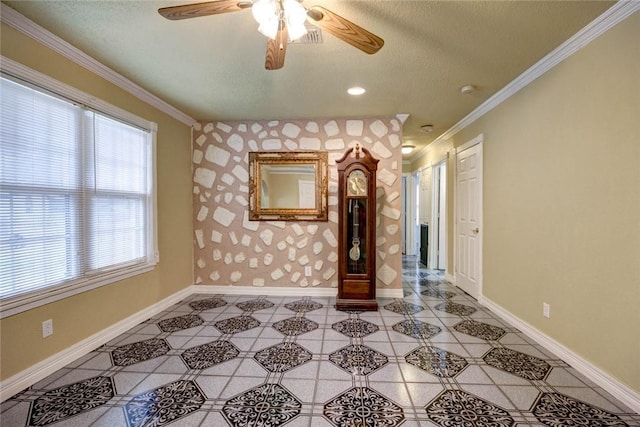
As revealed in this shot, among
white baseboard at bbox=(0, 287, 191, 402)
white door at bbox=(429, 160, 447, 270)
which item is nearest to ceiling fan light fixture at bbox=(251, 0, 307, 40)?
white baseboard at bbox=(0, 287, 191, 402)

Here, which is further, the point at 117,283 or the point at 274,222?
the point at 274,222

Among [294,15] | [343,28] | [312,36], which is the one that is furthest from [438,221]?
[294,15]

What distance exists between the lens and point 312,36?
199 centimetres

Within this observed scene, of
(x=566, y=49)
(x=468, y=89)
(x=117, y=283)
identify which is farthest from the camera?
(x=468, y=89)

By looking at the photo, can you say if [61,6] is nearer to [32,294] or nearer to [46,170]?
[46,170]

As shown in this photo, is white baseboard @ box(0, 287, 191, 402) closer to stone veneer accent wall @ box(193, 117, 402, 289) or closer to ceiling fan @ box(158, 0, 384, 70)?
stone veneer accent wall @ box(193, 117, 402, 289)

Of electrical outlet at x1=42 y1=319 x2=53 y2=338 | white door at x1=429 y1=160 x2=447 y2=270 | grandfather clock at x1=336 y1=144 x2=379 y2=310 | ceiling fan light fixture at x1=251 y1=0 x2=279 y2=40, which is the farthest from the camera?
white door at x1=429 y1=160 x2=447 y2=270

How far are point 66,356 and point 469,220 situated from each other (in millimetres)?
4391

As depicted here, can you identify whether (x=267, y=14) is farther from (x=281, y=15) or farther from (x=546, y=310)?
(x=546, y=310)

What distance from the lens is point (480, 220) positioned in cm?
358

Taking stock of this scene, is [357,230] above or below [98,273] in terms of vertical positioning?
above

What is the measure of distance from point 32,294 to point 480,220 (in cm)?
424

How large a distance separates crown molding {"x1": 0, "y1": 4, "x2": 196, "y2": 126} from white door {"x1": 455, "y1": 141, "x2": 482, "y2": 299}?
12.6 ft

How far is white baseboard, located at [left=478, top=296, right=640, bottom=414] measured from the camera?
172cm
